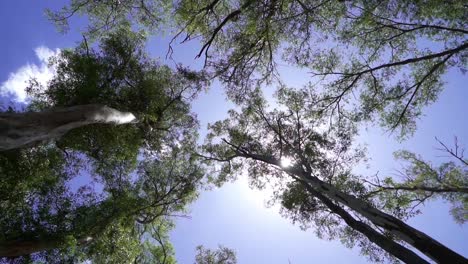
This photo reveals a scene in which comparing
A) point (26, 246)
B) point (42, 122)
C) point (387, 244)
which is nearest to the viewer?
point (42, 122)

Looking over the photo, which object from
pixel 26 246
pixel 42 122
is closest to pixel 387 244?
pixel 42 122

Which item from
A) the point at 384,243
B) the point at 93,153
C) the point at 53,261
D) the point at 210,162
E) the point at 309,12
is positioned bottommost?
the point at 384,243

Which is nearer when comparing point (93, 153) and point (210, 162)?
point (93, 153)

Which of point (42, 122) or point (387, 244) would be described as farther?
point (387, 244)

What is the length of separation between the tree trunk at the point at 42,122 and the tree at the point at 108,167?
640mm

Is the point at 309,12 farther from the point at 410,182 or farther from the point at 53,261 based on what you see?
the point at 53,261

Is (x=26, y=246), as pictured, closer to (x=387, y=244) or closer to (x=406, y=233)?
(x=387, y=244)

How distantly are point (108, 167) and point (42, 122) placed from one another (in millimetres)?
7374

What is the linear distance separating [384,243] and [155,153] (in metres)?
10.5

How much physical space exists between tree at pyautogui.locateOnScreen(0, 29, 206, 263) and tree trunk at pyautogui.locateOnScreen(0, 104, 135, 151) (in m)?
0.64

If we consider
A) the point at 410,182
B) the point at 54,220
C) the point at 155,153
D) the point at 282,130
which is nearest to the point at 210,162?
the point at 155,153

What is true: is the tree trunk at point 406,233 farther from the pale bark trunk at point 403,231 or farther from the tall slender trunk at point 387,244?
the tall slender trunk at point 387,244

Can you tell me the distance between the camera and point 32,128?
662 centimetres

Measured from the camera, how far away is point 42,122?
7105mm
